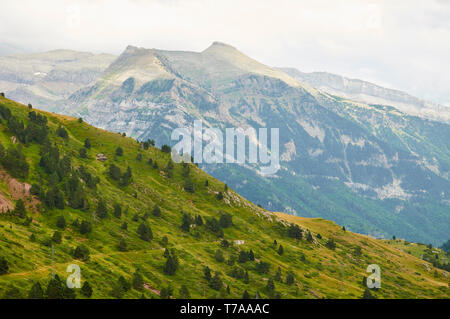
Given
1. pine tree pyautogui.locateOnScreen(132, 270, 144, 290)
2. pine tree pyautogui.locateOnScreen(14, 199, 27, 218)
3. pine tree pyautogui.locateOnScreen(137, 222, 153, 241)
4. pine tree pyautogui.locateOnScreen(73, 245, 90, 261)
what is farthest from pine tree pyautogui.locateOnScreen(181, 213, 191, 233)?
pine tree pyautogui.locateOnScreen(14, 199, 27, 218)

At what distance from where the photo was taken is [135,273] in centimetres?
12175

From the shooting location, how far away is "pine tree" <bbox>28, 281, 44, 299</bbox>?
8406 cm

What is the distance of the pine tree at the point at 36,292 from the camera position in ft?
276

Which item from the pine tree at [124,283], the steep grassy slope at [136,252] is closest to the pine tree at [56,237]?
the steep grassy slope at [136,252]

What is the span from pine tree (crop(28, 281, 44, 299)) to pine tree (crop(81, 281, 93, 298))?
1273 cm

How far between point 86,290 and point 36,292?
51.1 feet

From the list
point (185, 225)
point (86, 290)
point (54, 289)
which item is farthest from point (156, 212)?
point (54, 289)

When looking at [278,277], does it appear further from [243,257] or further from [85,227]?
[85,227]

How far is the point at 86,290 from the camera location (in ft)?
325
